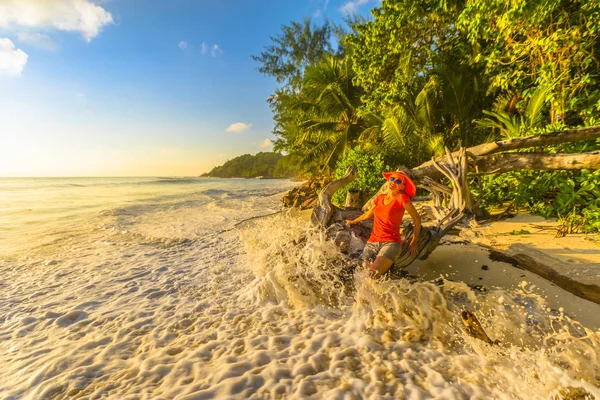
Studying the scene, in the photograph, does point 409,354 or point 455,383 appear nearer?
point 455,383

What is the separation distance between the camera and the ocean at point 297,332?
2395 millimetres

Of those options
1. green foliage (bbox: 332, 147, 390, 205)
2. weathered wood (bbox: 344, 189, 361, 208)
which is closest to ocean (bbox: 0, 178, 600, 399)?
weathered wood (bbox: 344, 189, 361, 208)

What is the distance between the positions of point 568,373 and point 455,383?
969 mm

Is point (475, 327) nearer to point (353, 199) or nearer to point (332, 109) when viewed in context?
point (353, 199)

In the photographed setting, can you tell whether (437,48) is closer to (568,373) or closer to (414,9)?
(414,9)

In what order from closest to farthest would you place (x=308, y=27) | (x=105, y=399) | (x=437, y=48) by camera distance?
1. (x=105, y=399)
2. (x=437, y=48)
3. (x=308, y=27)

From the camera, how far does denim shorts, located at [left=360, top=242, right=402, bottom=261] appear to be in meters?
3.60

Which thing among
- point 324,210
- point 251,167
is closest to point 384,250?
point 324,210

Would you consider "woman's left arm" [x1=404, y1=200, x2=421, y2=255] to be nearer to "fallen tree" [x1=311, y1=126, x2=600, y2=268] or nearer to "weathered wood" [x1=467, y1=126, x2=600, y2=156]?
"fallen tree" [x1=311, y1=126, x2=600, y2=268]

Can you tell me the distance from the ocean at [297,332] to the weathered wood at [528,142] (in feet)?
6.56

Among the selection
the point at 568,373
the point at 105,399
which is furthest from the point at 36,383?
the point at 568,373

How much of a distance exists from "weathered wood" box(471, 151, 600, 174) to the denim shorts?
3801 mm

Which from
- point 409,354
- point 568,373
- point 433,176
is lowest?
point 409,354

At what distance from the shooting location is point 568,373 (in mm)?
2246
